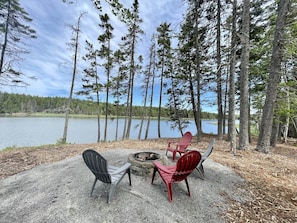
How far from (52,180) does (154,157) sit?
2.23 metres

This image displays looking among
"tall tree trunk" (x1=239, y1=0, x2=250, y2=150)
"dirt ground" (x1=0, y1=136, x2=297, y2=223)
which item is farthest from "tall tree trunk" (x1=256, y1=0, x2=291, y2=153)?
"dirt ground" (x1=0, y1=136, x2=297, y2=223)

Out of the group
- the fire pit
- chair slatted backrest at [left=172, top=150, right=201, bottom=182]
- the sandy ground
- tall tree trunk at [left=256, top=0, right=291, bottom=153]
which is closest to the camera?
the sandy ground

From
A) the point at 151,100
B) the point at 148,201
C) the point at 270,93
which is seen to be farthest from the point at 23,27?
the point at 270,93

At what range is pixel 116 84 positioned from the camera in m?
11.5

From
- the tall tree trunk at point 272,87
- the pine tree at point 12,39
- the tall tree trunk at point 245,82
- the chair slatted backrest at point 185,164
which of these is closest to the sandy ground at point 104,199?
the chair slatted backrest at point 185,164

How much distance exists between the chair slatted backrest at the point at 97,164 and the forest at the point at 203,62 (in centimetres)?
405

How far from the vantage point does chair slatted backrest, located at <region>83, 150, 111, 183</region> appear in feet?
7.42

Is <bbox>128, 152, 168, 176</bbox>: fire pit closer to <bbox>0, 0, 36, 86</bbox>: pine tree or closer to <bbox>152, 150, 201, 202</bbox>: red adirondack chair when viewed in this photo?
<bbox>152, 150, 201, 202</bbox>: red adirondack chair

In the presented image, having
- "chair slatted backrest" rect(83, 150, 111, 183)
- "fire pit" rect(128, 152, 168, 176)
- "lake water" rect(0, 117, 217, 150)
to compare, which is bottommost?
"lake water" rect(0, 117, 217, 150)

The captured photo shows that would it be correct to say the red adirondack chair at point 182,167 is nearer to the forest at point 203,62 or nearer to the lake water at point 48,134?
the forest at point 203,62

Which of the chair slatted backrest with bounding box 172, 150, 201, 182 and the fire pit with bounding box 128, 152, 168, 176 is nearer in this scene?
the chair slatted backrest with bounding box 172, 150, 201, 182

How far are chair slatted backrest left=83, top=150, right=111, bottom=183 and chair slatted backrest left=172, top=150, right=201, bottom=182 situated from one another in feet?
3.60

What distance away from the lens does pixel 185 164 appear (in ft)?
7.98

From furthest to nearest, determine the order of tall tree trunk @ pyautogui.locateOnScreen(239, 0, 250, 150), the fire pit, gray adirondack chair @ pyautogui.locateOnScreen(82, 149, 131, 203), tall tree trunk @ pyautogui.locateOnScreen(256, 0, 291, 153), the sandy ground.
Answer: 1. tall tree trunk @ pyautogui.locateOnScreen(239, 0, 250, 150)
2. tall tree trunk @ pyautogui.locateOnScreen(256, 0, 291, 153)
3. the fire pit
4. gray adirondack chair @ pyautogui.locateOnScreen(82, 149, 131, 203)
5. the sandy ground
